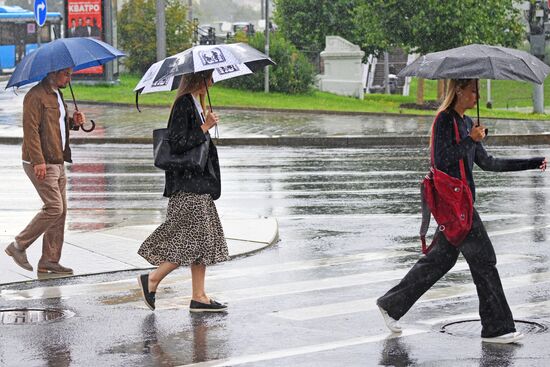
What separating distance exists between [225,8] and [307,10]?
469 feet

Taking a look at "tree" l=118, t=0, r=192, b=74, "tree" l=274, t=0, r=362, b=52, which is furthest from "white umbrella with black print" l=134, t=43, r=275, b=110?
"tree" l=274, t=0, r=362, b=52

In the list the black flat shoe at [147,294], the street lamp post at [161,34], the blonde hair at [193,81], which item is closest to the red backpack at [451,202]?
the blonde hair at [193,81]

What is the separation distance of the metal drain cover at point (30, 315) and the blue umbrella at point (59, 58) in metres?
2.00

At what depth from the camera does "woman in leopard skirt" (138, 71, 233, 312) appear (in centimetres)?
905

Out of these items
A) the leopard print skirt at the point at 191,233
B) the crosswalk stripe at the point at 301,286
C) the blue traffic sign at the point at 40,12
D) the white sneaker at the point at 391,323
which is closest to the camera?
the white sneaker at the point at 391,323

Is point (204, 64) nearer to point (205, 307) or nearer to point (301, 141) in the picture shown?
point (205, 307)

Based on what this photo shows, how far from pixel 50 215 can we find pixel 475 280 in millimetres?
3992

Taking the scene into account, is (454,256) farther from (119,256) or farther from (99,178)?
(99,178)

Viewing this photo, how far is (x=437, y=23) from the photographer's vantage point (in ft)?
129

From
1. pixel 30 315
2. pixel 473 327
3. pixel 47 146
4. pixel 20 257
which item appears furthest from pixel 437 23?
pixel 473 327

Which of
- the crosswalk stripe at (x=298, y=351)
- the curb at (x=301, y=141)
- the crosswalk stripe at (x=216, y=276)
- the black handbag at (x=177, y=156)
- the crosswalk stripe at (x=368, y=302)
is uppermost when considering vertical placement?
the black handbag at (x=177, y=156)

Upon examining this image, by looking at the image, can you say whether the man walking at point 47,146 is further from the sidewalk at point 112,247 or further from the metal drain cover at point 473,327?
the metal drain cover at point 473,327

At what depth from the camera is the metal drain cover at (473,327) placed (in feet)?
27.1

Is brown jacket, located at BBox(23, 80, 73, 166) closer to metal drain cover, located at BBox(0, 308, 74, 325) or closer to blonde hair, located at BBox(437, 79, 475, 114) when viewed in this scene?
metal drain cover, located at BBox(0, 308, 74, 325)
